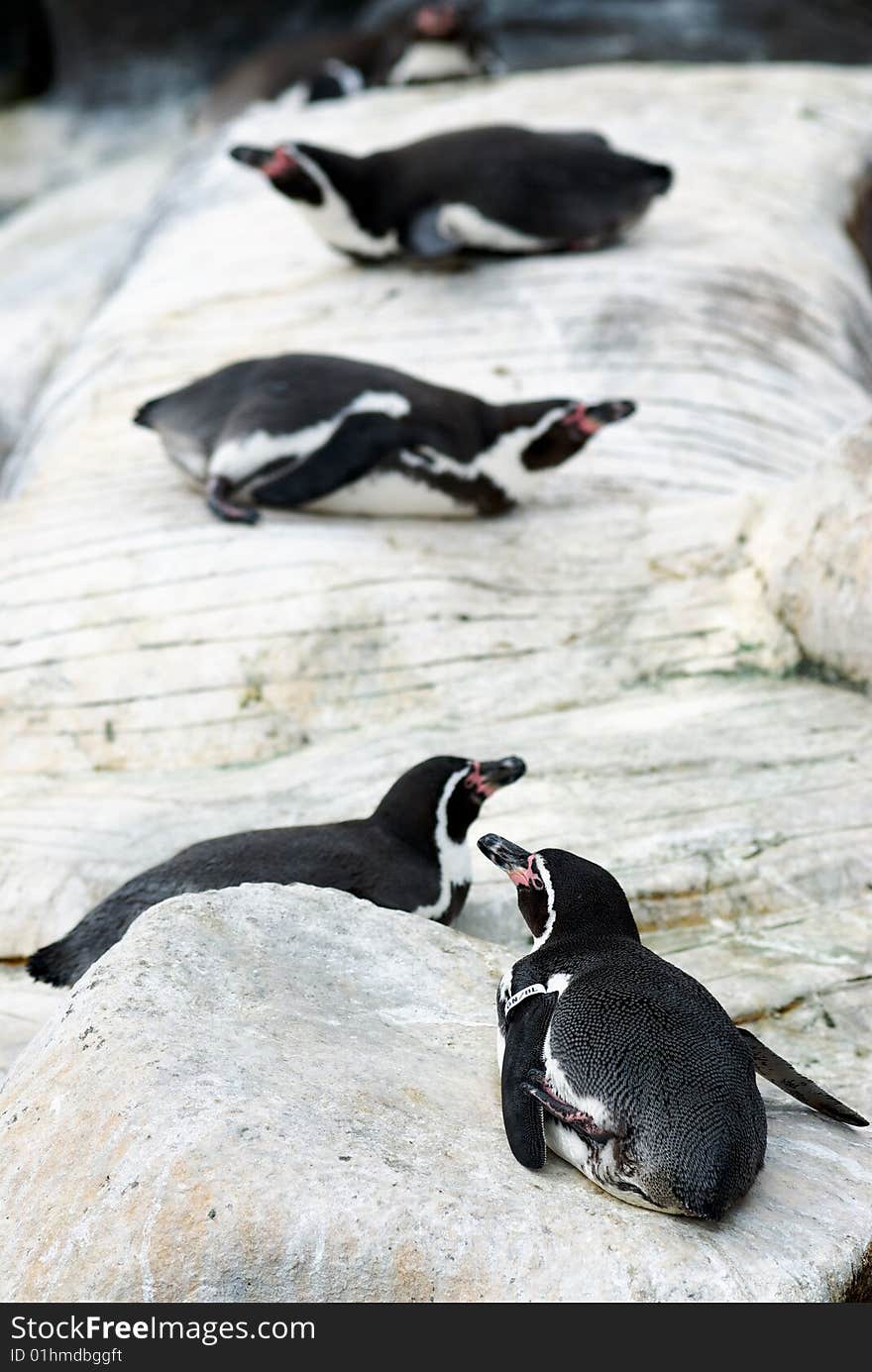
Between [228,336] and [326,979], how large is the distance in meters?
Answer: 4.88

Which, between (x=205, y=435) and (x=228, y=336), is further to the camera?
(x=228, y=336)

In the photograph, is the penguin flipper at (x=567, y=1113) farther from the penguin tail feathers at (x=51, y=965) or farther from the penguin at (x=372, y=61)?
the penguin at (x=372, y=61)

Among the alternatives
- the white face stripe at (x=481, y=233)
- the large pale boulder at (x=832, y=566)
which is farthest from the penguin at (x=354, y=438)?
the white face stripe at (x=481, y=233)

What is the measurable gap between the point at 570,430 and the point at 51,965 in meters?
3.07

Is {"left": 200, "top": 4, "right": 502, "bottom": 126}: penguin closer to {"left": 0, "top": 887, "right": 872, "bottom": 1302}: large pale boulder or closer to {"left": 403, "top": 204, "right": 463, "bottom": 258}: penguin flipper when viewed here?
{"left": 403, "top": 204, "right": 463, "bottom": 258}: penguin flipper

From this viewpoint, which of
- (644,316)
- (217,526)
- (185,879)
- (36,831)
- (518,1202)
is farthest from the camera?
(644,316)

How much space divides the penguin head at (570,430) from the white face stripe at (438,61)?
700cm

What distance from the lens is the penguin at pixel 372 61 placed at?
12281 mm

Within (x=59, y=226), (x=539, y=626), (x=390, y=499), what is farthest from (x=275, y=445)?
(x=59, y=226)

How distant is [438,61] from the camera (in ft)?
40.2

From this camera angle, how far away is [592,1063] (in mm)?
2559

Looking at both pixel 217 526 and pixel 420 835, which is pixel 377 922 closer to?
pixel 420 835

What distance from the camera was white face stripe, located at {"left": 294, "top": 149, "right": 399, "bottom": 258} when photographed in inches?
291

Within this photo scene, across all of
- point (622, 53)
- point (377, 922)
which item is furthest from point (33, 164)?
point (377, 922)
